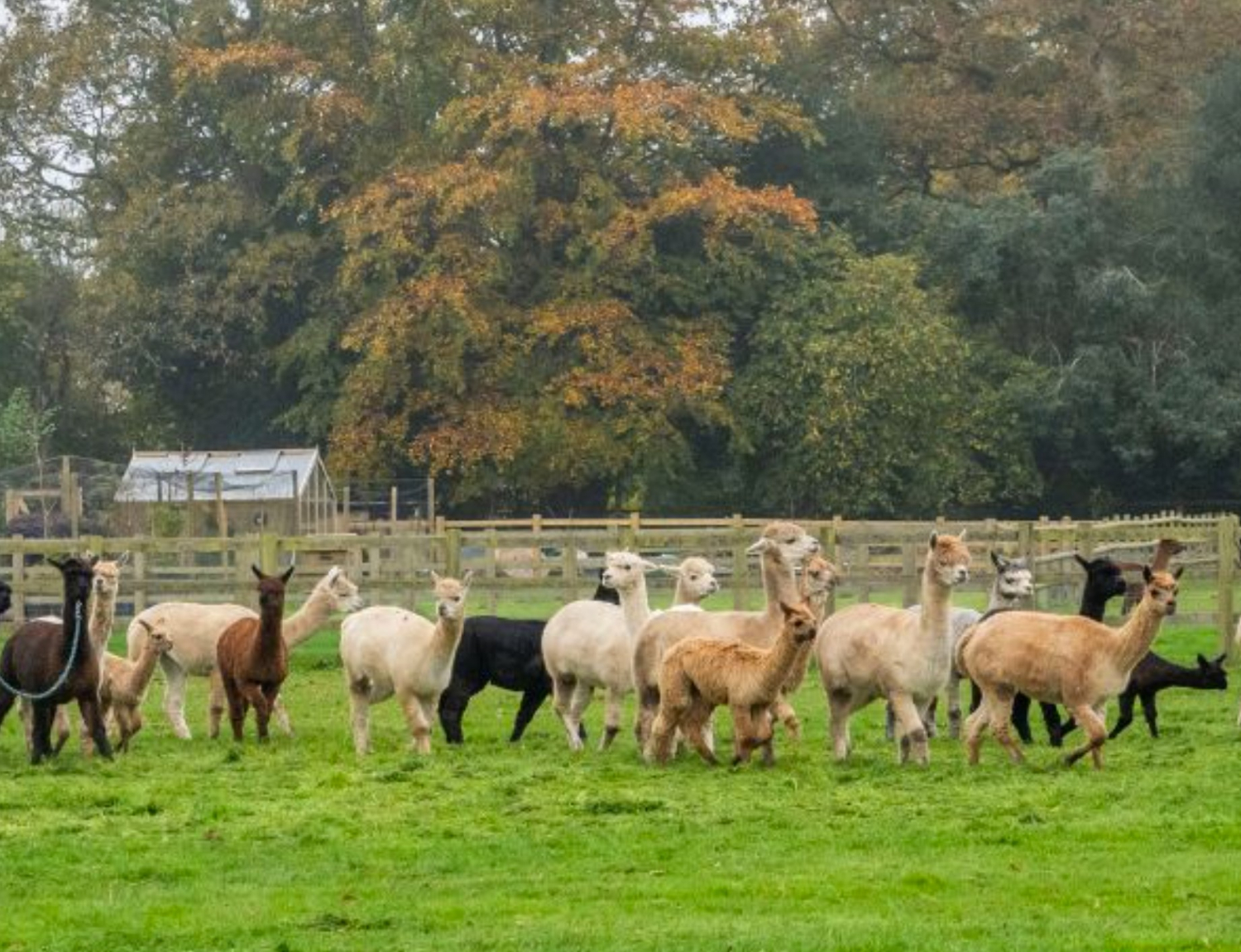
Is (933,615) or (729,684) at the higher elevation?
(933,615)

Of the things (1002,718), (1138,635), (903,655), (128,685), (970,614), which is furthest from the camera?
(970,614)

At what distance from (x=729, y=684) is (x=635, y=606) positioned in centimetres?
243

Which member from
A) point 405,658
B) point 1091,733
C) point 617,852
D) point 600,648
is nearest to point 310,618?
point 405,658

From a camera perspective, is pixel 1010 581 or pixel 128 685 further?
pixel 1010 581

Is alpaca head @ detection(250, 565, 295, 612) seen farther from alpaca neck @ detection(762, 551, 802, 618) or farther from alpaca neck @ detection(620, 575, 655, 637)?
alpaca neck @ detection(762, 551, 802, 618)

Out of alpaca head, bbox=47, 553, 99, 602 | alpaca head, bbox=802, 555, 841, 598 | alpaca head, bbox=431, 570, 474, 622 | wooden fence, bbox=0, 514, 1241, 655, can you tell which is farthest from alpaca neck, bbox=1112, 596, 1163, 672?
wooden fence, bbox=0, 514, 1241, 655

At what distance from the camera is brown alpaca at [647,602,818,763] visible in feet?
55.2

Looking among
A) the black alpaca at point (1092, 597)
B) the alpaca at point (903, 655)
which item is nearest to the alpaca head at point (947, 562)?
the alpaca at point (903, 655)

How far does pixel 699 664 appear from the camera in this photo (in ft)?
56.5

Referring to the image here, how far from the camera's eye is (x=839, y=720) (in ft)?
58.9

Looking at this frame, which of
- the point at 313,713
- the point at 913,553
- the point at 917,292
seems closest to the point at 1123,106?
the point at 917,292

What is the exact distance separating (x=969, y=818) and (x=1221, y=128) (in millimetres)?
38678

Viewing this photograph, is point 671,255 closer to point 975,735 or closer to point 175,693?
A: point 175,693

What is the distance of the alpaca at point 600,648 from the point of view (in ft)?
63.3
